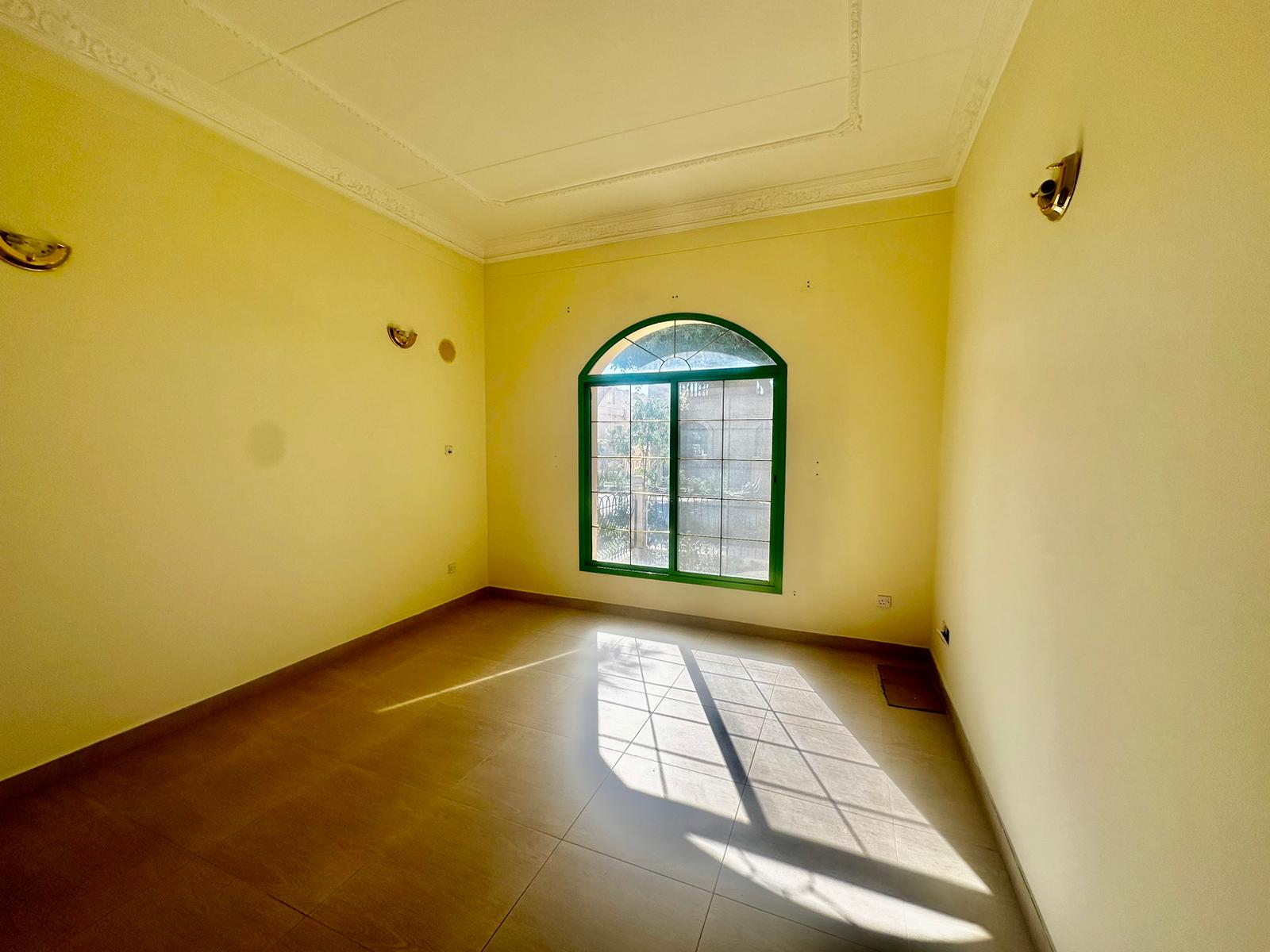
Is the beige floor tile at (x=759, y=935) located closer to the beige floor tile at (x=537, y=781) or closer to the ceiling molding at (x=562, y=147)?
the beige floor tile at (x=537, y=781)

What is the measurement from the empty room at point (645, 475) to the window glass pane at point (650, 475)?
0.11ft

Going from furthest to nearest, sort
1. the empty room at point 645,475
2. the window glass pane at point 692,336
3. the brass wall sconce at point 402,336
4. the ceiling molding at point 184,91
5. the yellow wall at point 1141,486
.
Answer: the window glass pane at point 692,336
the brass wall sconce at point 402,336
the ceiling molding at point 184,91
the empty room at point 645,475
the yellow wall at point 1141,486

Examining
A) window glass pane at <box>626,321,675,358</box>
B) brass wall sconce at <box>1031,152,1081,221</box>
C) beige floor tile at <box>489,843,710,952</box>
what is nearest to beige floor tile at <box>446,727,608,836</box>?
beige floor tile at <box>489,843,710,952</box>

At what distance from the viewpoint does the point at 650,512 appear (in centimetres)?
415

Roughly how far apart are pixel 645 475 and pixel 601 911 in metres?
2.99

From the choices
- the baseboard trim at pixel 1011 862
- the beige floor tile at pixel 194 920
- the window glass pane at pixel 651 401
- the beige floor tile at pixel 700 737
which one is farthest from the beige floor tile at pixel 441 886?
the window glass pane at pixel 651 401

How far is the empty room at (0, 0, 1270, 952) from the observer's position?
1.02 m

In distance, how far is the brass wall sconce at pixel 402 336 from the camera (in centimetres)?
361

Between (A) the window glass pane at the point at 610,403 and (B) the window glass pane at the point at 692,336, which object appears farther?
(A) the window glass pane at the point at 610,403

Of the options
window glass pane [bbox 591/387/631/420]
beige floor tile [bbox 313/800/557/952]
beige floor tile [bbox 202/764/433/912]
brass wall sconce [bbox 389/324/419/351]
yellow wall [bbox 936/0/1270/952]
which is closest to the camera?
yellow wall [bbox 936/0/1270/952]

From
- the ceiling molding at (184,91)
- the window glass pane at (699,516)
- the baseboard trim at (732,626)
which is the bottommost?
the baseboard trim at (732,626)

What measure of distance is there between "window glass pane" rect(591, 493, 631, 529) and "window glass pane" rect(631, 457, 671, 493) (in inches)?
5.7

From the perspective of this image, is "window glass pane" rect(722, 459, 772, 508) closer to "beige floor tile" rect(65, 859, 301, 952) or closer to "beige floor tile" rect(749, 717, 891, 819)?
"beige floor tile" rect(749, 717, 891, 819)

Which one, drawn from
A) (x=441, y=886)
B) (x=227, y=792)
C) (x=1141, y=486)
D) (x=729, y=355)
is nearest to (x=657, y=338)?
(x=729, y=355)
